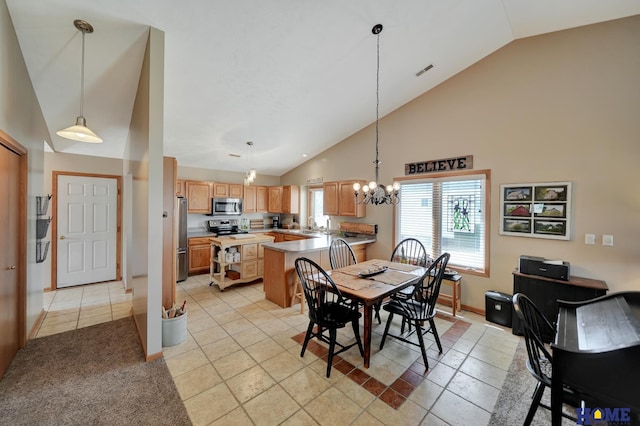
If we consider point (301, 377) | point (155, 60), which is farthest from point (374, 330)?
point (155, 60)

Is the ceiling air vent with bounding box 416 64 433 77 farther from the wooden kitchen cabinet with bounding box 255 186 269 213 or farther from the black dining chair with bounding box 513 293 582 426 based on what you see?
the wooden kitchen cabinet with bounding box 255 186 269 213

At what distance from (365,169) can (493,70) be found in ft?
8.17

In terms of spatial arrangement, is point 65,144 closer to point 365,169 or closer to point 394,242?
point 365,169

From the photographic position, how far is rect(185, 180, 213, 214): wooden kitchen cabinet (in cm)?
564

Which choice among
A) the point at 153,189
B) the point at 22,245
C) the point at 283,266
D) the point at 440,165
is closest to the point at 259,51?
the point at 153,189

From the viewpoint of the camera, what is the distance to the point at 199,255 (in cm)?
552

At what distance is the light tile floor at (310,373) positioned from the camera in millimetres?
1891

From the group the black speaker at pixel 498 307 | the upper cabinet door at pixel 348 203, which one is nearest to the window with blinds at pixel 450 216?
the black speaker at pixel 498 307

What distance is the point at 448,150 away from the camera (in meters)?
4.01

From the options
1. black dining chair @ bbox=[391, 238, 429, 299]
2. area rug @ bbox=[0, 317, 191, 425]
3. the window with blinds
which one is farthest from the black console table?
area rug @ bbox=[0, 317, 191, 425]

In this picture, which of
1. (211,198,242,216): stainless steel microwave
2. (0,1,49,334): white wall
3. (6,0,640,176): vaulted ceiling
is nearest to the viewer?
(0,1,49,334): white wall

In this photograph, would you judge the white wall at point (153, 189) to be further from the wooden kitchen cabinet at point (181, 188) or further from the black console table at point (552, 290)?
the black console table at point (552, 290)

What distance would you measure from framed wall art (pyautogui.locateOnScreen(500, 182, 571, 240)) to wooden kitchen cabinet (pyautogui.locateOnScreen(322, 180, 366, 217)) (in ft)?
7.90

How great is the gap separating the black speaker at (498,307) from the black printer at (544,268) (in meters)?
0.48
